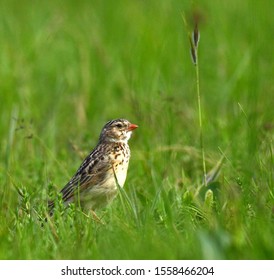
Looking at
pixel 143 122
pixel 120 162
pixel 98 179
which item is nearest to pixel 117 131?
pixel 120 162

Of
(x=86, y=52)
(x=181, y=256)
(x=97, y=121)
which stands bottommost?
(x=181, y=256)

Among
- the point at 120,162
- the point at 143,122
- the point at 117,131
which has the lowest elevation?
the point at 120,162

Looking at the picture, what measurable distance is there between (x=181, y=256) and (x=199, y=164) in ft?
8.68

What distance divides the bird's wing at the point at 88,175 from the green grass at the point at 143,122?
206 mm

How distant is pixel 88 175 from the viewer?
7012 millimetres

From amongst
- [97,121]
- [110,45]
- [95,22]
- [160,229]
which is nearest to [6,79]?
[97,121]

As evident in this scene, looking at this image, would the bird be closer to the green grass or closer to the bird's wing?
the bird's wing

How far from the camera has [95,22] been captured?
1311cm

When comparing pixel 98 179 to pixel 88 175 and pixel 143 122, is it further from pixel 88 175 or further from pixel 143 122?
pixel 143 122

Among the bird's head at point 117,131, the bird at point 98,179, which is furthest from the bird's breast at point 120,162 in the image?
the bird's head at point 117,131

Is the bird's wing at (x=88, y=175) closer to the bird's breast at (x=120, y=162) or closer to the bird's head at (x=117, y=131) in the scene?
the bird's breast at (x=120, y=162)

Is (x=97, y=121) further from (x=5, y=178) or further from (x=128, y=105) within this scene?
(x=5, y=178)

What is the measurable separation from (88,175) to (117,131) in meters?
0.61
